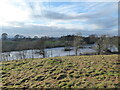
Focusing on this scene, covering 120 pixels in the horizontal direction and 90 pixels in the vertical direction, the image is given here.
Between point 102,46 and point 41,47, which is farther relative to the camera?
point 41,47

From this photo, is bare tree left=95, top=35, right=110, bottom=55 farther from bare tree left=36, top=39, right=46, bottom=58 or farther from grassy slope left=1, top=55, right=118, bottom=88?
grassy slope left=1, top=55, right=118, bottom=88

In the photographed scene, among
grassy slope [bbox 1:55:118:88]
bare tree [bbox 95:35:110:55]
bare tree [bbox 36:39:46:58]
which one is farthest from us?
bare tree [bbox 36:39:46:58]

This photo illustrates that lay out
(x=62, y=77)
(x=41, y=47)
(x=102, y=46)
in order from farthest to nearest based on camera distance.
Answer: (x=41, y=47) < (x=102, y=46) < (x=62, y=77)

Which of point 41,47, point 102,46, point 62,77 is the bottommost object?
point 62,77

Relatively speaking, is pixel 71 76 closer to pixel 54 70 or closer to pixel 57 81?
pixel 57 81

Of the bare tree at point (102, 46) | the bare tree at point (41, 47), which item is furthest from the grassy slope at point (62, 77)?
the bare tree at point (41, 47)

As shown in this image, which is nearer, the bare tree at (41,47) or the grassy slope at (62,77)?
the grassy slope at (62,77)

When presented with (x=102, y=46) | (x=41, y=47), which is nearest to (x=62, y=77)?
(x=102, y=46)

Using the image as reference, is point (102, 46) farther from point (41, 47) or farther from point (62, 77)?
point (62, 77)

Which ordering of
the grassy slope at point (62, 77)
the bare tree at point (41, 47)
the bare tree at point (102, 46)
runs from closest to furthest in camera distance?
the grassy slope at point (62, 77) → the bare tree at point (102, 46) → the bare tree at point (41, 47)

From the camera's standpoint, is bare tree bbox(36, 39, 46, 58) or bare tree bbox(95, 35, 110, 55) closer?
bare tree bbox(95, 35, 110, 55)

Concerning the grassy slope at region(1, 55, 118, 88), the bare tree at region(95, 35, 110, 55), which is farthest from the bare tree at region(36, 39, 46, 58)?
the grassy slope at region(1, 55, 118, 88)

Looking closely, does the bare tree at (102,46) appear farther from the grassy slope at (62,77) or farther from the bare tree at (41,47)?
the grassy slope at (62,77)

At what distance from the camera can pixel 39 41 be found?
2252cm
